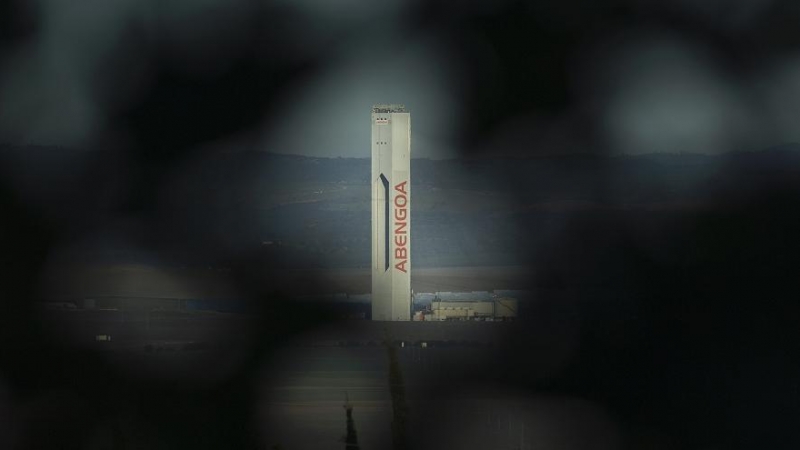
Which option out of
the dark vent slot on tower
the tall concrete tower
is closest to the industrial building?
the tall concrete tower

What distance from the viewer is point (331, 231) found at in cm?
1350

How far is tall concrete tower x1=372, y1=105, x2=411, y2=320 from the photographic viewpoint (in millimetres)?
10453

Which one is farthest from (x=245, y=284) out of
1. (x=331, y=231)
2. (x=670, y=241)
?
(x=670, y=241)

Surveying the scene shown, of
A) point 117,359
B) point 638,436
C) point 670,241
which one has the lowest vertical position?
point 638,436

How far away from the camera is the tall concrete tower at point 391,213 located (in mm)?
10453

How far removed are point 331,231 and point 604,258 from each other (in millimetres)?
2928

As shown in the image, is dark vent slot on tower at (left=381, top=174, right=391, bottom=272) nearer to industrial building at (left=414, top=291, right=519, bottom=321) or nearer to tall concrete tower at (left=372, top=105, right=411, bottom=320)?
tall concrete tower at (left=372, top=105, right=411, bottom=320)

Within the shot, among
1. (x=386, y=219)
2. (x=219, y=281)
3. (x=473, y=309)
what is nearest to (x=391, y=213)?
(x=386, y=219)

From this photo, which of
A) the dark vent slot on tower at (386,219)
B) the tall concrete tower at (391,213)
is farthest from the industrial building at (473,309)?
the dark vent slot on tower at (386,219)

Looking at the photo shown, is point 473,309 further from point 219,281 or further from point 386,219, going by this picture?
point 219,281

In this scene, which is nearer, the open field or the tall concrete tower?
the tall concrete tower

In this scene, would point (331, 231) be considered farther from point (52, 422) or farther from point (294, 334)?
point (52, 422)

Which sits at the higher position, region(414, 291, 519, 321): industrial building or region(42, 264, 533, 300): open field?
region(42, 264, 533, 300): open field

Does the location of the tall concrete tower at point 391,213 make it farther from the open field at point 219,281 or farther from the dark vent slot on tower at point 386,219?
the open field at point 219,281
